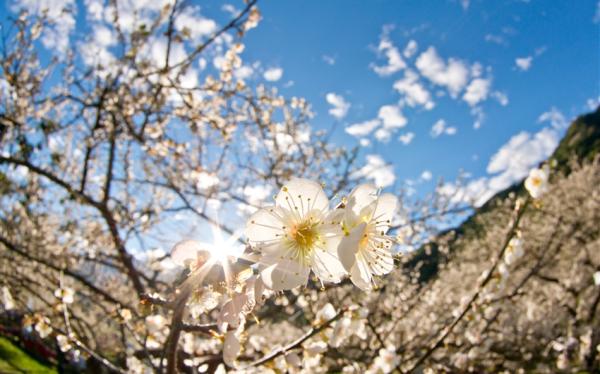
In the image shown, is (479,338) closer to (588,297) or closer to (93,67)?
(93,67)

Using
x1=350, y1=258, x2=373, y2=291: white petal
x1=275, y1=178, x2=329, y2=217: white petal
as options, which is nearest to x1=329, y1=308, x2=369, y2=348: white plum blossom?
x1=350, y1=258, x2=373, y2=291: white petal

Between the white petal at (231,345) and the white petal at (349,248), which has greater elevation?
the white petal at (231,345)

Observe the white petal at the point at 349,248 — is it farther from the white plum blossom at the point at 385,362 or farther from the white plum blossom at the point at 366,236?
the white plum blossom at the point at 385,362

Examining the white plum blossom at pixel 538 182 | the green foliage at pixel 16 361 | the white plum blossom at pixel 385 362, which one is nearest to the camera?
the white plum blossom at pixel 538 182

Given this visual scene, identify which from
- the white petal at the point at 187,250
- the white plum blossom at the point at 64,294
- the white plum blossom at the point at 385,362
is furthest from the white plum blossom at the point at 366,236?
the white plum blossom at the point at 64,294

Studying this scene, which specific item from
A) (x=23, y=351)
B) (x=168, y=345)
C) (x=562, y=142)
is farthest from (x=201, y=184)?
(x=562, y=142)

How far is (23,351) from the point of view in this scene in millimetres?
13961

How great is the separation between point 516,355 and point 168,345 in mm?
5181

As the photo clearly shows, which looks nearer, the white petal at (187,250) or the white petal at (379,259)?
the white petal at (187,250)

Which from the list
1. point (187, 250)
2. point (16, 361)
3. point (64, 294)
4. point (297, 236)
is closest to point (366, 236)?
point (297, 236)

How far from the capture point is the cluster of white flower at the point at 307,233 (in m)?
1.01

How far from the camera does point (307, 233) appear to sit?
1.15 meters

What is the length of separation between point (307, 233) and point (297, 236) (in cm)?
3

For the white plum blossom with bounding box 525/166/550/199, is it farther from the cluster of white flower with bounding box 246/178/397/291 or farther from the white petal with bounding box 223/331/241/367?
the white petal with bounding box 223/331/241/367
